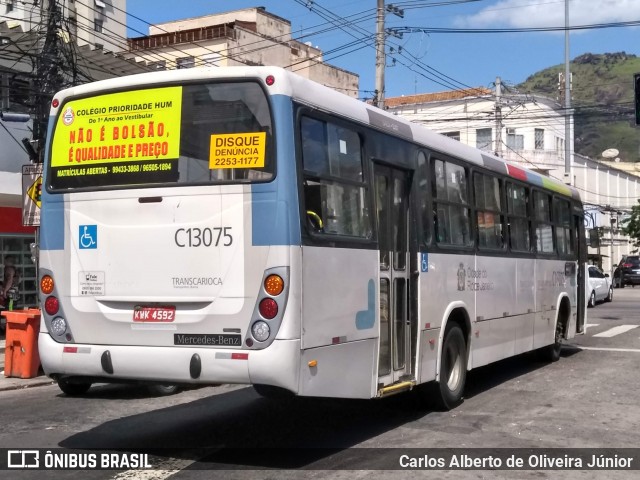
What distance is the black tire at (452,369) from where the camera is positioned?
354 inches

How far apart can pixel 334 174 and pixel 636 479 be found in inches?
139

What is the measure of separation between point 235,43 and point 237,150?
4170cm

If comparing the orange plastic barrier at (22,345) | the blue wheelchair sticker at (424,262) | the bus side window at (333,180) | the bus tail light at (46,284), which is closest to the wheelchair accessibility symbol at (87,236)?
the bus tail light at (46,284)

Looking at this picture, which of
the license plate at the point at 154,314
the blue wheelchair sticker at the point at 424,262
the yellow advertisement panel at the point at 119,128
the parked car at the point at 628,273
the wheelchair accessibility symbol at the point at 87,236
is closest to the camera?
the license plate at the point at 154,314

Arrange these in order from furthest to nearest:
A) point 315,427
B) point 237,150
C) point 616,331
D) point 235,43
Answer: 1. point 235,43
2. point 616,331
3. point 315,427
4. point 237,150

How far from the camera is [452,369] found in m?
9.39

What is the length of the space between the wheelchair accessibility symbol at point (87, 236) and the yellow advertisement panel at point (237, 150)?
123 cm

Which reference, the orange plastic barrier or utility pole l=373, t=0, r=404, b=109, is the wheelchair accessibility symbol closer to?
the orange plastic barrier

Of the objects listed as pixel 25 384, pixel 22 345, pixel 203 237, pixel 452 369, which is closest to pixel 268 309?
pixel 203 237

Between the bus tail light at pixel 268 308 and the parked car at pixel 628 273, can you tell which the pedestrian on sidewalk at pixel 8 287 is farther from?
the parked car at pixel 628 273

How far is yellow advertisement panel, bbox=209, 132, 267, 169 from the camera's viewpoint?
6.41 m

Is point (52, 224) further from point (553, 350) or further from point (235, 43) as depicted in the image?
point (235, 43)

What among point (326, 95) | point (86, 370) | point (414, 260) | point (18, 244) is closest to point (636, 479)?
point (414, 260)

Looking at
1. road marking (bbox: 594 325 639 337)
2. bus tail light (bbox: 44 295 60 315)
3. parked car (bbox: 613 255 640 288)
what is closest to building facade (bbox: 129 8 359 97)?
parked car (bbox: 613 255 640 288)
